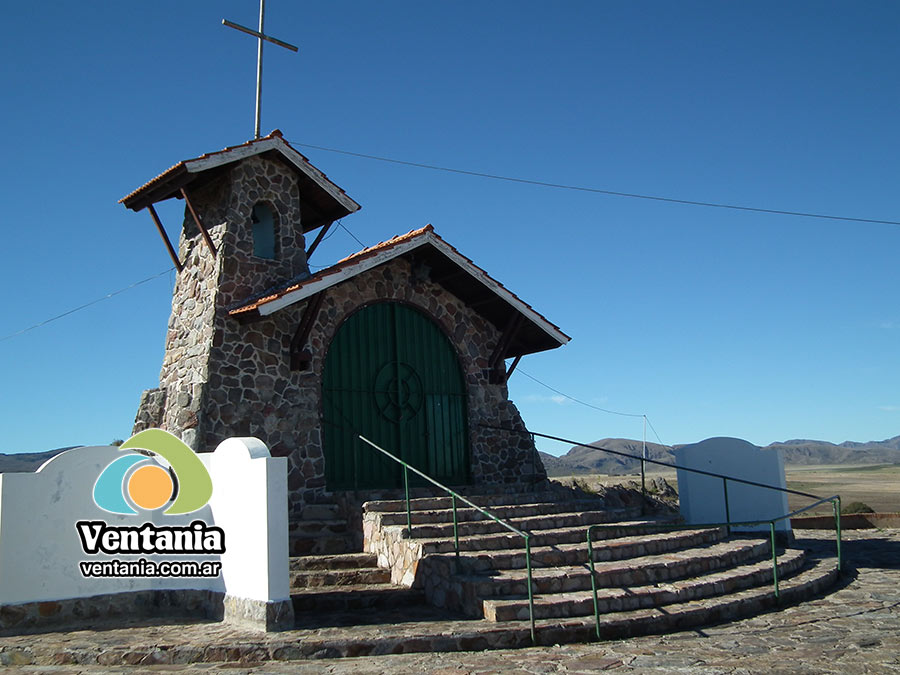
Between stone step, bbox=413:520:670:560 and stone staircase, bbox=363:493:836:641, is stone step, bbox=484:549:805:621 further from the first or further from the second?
stone step, bbox=413:520:670:560

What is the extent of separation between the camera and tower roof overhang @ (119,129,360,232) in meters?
12.7

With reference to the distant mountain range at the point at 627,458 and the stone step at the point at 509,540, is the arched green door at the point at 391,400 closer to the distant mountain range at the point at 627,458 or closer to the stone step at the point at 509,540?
the stone step at the point at 509,540

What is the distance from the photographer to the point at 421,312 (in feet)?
46.4

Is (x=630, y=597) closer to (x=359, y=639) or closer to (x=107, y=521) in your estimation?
(x=359, y=639)

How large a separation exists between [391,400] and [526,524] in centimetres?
360

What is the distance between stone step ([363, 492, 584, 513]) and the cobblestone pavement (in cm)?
343

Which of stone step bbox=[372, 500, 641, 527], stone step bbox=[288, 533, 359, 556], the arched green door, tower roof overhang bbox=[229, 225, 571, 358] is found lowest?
stone step bbox=[288, 533, 359, 556]

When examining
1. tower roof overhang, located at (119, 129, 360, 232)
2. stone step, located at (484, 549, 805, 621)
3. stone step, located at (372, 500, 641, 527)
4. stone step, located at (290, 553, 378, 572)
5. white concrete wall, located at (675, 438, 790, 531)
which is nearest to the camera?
stone step, located at (484, 549, 805, 621)

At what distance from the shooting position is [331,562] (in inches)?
406

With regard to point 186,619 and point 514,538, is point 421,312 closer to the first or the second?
point 514,538

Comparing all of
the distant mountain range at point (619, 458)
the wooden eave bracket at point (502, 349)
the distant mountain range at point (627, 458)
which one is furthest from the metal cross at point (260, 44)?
the distant mountain range at point (627, 458)

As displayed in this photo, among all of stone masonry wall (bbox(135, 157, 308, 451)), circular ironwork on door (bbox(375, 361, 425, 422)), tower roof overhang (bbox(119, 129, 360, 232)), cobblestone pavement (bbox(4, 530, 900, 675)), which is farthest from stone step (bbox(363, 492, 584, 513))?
tower roof overhang (bbox(119, 129, 360, 232))

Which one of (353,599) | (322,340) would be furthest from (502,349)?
(353,599)

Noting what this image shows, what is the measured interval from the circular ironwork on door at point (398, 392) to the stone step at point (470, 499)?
1.97 meters
